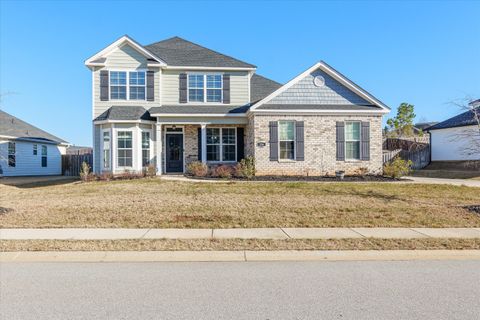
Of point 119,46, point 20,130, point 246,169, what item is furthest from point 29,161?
point 246,169

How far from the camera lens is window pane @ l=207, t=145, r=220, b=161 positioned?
18.8 meters

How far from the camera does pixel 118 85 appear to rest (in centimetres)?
1830

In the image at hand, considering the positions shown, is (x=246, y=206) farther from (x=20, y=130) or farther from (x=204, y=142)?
(x=20, y=130)

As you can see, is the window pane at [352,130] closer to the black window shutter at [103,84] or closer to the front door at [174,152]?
the front door at [174,152]

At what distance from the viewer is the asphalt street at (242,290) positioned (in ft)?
12.4

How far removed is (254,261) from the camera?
5.65 meters

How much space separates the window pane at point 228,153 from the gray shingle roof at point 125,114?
4481 millimetres


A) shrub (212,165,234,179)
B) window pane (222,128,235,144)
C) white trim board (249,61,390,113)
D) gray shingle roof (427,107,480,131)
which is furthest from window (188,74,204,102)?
gray shingle roof (427,107,480,131)

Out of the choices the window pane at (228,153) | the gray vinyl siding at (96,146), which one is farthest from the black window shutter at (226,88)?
the gray vinyl siding at (96,146)

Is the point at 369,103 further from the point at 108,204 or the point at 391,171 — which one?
the point at 108,204

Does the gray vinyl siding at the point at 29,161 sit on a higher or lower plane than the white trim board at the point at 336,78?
lower

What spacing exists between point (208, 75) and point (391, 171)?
1149 cm

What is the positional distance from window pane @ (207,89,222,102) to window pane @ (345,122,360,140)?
752cm

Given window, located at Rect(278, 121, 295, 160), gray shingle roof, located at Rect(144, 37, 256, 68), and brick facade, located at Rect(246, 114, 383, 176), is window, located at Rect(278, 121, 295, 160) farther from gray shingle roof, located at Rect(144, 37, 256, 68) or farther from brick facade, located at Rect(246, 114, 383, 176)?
gray shingle roof, located at Rect(144, 37, 256, 68)
